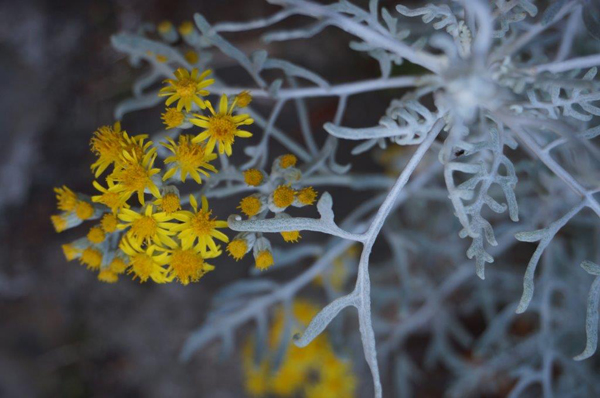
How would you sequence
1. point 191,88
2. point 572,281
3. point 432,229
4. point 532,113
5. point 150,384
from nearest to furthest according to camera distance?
point 191,88, point 532,113, point 572,281, point 432,229, point 150,384

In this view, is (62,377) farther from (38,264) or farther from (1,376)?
(38,264)

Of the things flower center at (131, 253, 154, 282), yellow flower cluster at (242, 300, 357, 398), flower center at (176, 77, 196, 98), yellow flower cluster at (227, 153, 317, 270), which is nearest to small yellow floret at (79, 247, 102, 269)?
flower center at (131, 253, 154, 282)

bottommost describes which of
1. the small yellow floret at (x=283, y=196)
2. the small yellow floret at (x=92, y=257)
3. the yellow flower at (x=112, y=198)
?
the small yellow floret at (x=92, y=257)

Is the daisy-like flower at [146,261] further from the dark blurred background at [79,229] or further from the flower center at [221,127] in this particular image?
the dark blurred background at [79,229]

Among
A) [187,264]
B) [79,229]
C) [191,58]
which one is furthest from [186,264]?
[79,229]

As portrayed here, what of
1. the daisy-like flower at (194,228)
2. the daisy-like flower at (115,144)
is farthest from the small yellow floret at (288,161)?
the daisy-like flower at (115,144)

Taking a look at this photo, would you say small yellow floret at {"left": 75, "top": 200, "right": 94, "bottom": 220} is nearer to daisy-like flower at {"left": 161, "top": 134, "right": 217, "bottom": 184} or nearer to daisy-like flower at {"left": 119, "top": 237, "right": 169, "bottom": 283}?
daisy-like flower at {"left": 119, "top": 237, "right": 169, "bottom": 283}

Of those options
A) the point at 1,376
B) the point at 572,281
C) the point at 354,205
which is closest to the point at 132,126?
the point at 354,205
